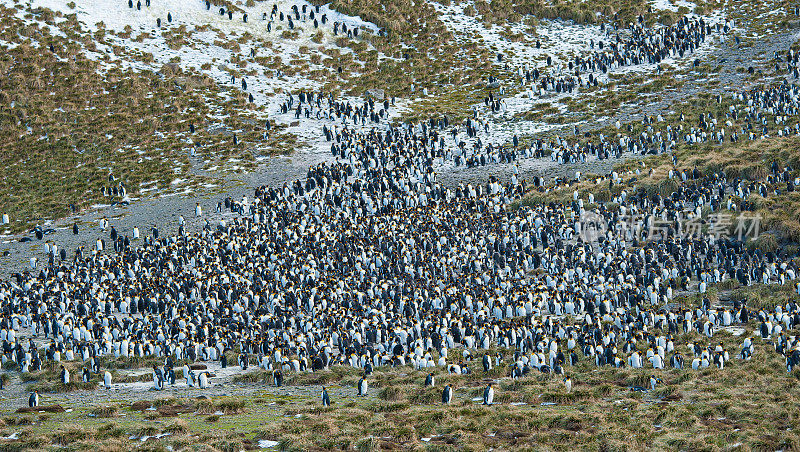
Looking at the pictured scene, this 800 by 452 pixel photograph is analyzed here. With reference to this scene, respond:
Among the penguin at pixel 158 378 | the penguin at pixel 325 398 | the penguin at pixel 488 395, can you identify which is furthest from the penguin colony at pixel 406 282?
the penguin at pixel 325 398

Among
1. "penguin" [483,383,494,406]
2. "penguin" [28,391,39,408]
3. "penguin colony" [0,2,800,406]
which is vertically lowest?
"penguin" [483,383,494,406]

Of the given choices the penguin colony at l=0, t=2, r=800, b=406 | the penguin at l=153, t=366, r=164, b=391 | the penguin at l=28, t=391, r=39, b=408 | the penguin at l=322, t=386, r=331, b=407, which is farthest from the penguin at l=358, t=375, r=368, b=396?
the penguin at l=28, t=391, r=39, b=408

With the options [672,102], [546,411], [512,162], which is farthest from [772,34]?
[546,411]

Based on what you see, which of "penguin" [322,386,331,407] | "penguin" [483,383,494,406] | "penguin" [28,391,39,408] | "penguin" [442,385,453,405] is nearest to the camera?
"penguin" [483,383,494,406]

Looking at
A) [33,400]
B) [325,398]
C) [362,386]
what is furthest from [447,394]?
[33,400]

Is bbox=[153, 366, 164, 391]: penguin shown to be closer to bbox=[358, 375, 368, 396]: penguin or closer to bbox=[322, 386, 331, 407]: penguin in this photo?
bbox=[322, 386, 331, 407]: penguin

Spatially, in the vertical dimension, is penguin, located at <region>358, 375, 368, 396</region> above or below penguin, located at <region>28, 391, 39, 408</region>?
below

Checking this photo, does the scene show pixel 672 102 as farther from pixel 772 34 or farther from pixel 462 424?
pixel 462 424

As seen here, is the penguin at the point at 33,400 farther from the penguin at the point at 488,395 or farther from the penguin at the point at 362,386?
the penguin at the point at 488,395

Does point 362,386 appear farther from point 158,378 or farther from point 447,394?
point 158,378
